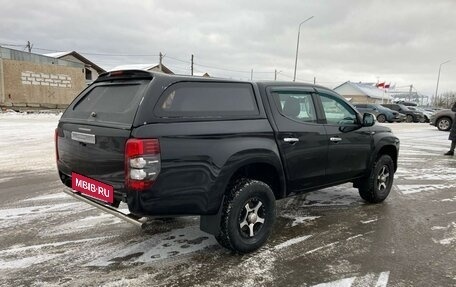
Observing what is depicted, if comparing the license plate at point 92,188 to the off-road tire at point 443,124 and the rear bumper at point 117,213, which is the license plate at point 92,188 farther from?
the off-road tire at point 443,124

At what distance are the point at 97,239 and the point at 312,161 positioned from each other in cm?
259

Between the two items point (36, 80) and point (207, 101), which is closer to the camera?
point (207, 101)

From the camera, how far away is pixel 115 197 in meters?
3.41

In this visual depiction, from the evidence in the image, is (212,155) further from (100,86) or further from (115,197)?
(100,86)

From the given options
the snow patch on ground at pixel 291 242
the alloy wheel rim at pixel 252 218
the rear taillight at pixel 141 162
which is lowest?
the snow patch on ground at pixel 291 242

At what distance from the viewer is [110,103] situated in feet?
12.4

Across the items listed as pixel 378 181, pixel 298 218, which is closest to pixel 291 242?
pixel 298 218

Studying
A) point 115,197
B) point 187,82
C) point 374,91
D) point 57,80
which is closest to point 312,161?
point 187,82

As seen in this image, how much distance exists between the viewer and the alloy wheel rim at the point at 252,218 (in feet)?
12.8

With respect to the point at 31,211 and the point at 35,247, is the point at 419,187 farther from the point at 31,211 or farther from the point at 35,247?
the point at 31,211

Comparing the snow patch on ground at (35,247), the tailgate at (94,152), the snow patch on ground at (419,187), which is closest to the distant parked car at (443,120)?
the snow patch on ground at (419,187)

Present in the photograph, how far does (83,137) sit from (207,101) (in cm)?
123

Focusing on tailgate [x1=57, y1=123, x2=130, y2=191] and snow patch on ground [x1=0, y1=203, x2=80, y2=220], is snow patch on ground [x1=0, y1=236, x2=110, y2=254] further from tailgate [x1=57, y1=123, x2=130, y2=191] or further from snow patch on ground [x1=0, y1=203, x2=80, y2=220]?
snow patch on ground [x1=0, y1=203, x2=80, y2=220]

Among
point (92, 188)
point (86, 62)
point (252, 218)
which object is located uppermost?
point (86, 62)
